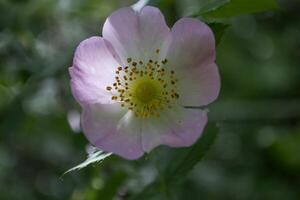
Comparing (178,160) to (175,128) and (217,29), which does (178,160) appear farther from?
(217,29)

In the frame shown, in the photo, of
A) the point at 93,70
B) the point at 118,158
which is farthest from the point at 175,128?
the point at 118,158

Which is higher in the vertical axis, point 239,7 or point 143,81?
point 239,7

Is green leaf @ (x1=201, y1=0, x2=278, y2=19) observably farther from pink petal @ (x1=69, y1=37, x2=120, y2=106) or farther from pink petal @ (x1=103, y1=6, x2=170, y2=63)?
pink petal @ (x1=69, y1=37, x2=120, y2=106)

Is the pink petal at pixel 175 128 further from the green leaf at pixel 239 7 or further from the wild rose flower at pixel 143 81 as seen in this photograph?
the green leaf at pixel 239 7

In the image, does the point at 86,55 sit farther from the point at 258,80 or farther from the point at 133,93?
the point at 258,80

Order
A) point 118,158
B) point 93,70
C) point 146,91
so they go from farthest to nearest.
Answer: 1. point 118,158
2. point 146,91
3. point 93,70

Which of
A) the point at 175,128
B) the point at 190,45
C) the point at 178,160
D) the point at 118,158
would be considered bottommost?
the point at 118,158

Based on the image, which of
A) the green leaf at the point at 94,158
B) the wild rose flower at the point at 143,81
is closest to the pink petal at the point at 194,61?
the wild rose flower at the point at 143,81

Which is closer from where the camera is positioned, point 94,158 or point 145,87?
point 94,158
